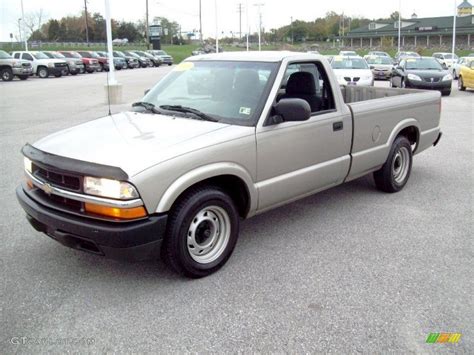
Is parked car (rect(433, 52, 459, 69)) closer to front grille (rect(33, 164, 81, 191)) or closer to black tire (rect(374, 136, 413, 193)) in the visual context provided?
black tire (rect(374, 136, 413, 193))

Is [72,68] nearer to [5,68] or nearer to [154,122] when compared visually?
[5,68]

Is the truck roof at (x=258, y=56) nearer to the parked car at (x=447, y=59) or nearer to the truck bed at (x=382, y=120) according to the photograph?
the truck bed at (x=382, y=120)

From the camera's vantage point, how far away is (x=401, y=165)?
20.7ft

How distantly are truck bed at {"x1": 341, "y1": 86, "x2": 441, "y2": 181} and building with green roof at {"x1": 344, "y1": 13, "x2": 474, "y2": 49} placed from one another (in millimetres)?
84479

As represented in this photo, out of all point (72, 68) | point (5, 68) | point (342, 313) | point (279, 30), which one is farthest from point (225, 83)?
point (279, 30)

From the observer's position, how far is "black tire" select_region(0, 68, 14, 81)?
29039 millimetres

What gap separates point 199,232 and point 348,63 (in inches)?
692

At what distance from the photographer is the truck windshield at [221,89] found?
4266mm

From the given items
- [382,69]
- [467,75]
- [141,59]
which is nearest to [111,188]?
[467,75]

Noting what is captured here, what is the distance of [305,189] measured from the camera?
4.73 metres

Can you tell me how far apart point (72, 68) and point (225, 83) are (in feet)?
115

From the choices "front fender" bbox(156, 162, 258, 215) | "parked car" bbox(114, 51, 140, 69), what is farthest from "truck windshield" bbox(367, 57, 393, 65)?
"parked car" bbox(114, 51, 140, 69)

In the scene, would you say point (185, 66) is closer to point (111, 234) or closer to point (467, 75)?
point (111, 234)

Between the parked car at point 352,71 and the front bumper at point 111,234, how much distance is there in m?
15.2
